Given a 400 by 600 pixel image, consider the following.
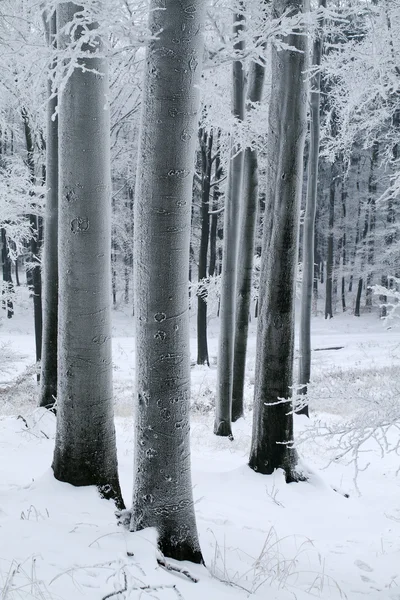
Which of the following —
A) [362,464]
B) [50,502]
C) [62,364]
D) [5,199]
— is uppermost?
[5,199]

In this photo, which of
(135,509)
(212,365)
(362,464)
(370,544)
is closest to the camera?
(135,509)

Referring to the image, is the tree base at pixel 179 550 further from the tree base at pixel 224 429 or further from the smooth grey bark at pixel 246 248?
the smooth grey bark at pixel 246 248

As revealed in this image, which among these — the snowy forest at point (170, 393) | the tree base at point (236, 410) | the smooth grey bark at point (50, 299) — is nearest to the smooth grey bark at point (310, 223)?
the tree base at point (236, 410)

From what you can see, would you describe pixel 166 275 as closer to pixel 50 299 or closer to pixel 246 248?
pixel 50 299

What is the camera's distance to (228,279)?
8336 mm

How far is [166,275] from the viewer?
3148mm

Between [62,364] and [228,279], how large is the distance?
4585mm

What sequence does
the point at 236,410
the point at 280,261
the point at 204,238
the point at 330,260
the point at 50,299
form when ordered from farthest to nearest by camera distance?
the point at 330,260
the point at 204,238
the point at 236,410
the point at 50,299
the point at 280,261

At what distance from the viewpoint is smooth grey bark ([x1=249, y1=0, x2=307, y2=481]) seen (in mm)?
5520

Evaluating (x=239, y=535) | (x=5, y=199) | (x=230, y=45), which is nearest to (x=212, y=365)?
(x=5, y=199)

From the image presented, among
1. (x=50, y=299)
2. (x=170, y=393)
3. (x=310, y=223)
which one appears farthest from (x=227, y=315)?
(x=170, y=393)

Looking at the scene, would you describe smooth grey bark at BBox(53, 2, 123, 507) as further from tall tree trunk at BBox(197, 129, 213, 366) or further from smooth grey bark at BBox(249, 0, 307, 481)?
tall tree trunk at BBox(197, 129, 213, 366)

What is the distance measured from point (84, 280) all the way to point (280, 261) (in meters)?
2.55

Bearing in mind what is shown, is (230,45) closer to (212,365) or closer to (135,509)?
(135,509)
